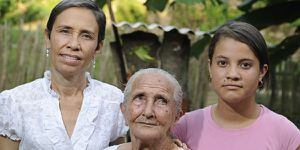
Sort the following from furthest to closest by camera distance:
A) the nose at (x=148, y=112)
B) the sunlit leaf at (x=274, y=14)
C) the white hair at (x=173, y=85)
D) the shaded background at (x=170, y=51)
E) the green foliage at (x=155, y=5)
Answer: the sunlit leaf at (x=274, y=14) < the green foliage at (x=155, y=5) < the shaded background at (x=170, y=51) < the white hair at (x=173, y=85) < the nose at (x=148, y=112)

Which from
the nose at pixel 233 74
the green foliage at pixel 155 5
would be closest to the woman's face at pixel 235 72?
the nose at pixel 233 74

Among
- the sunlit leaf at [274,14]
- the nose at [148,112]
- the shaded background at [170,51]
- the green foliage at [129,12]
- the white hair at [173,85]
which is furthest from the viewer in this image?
the green foliage at [129,12]

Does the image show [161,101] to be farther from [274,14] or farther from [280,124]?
[274,14]

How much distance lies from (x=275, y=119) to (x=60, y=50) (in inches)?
37.4

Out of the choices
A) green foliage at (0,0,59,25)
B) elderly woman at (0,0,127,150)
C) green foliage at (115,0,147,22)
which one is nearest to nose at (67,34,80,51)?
elderly woman at (0,0,127,150)

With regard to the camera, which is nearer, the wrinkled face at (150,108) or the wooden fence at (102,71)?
the wrinkled face at (150,108)

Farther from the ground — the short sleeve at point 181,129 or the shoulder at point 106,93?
the shoulder at point 106,93

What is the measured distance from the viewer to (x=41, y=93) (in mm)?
2736

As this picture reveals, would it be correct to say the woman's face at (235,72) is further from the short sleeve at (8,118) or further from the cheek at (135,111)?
the short sleeve at (8,118)

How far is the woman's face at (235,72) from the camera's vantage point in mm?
2574

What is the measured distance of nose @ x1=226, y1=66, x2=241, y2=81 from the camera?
8.40 ft

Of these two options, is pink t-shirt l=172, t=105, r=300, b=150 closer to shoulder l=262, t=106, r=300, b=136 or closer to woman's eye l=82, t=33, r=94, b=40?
shoulder l=262, t=106, r=300, b=136

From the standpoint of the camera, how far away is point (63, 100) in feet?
8.98

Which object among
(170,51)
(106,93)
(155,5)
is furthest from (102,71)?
(106,93)
